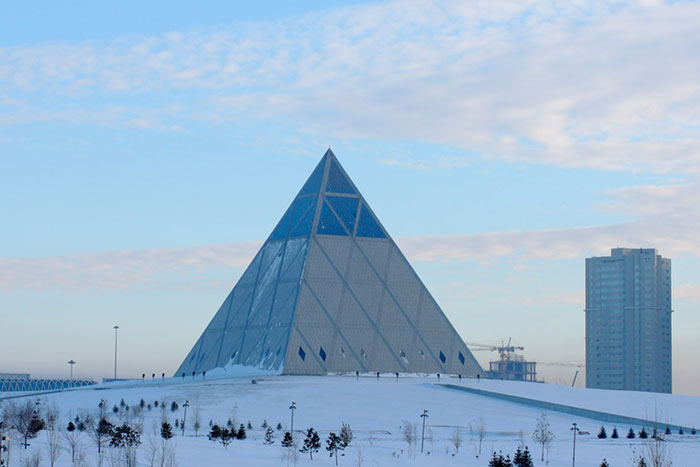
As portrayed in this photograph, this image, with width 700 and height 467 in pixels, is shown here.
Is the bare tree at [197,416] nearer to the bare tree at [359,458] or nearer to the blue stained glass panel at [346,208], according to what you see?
the bare tree at [359,458]

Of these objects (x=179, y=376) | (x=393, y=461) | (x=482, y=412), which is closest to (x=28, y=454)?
(x=393, y=461)

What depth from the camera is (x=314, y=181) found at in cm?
11500

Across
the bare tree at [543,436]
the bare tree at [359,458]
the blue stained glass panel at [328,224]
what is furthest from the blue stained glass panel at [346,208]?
the bare tree at [359,458]

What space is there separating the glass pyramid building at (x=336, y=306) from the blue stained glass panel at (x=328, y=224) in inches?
3.8

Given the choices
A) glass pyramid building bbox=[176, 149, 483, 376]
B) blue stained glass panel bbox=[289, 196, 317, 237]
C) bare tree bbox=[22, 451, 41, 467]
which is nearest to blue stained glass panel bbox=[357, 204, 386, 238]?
glass pyramid building bbox=[176, 149, 483, 376]

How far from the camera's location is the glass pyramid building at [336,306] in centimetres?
10631

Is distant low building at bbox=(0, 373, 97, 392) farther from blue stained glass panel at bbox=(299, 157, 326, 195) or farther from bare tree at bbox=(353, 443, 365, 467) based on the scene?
bare tree at bbox=(353, 443, 365, 467)

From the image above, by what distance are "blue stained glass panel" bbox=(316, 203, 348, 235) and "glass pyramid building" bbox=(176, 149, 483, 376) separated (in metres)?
0.10

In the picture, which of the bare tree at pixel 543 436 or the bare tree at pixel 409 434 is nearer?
the bare tree at pixel 543 436

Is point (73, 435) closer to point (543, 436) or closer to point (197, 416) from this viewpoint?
point (197, 416)

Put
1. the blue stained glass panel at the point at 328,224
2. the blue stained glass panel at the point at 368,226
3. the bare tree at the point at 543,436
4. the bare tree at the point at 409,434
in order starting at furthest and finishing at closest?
the blue stained glass panel at the point at 368,226 → the blue stained glass panel at the point at 328,224 → the bare tree at the point at 409,434 → the bare tree at the point at 543,436

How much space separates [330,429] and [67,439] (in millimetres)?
19688

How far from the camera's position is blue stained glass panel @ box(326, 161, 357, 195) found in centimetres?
11312

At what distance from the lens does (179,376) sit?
117 meters
